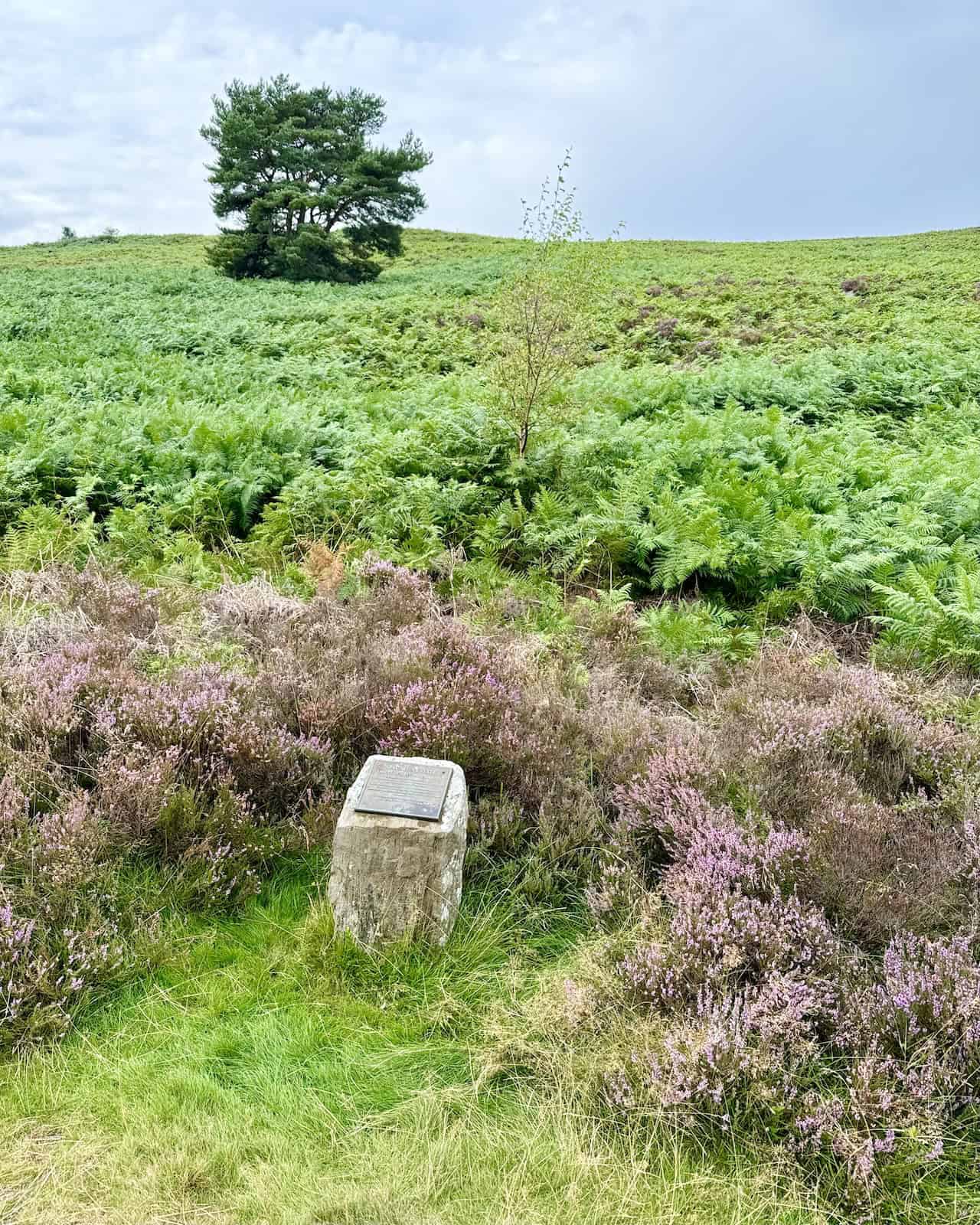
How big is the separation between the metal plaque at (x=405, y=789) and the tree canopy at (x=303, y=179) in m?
33.3

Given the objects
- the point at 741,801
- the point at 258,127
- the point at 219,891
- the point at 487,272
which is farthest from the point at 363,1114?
the point at 258,127

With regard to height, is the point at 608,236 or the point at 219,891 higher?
the point at 608,236

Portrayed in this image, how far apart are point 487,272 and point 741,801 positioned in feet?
94.7

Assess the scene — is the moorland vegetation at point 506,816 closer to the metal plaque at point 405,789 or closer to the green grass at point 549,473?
the green grass at point 549,473

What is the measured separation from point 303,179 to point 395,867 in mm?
39345

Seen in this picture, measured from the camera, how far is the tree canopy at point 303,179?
33.6 metres

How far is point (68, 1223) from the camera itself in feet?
6.93

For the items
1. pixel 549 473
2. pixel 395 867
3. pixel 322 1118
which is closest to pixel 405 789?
pixel 395 867

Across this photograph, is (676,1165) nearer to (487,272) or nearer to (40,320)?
(40,320)

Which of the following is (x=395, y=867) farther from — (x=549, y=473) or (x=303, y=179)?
(x=303, y=179)

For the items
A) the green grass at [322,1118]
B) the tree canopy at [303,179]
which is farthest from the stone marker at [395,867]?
the tree canopy at [303,179]

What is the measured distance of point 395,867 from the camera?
2949 mm

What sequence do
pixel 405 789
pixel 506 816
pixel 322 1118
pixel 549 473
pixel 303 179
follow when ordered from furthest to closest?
pixel 303 179 < pixel 549 473 < pixel 506 816 < pixel 405 789 < pixel 322 1118

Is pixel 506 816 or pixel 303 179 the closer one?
pixel 506 816
